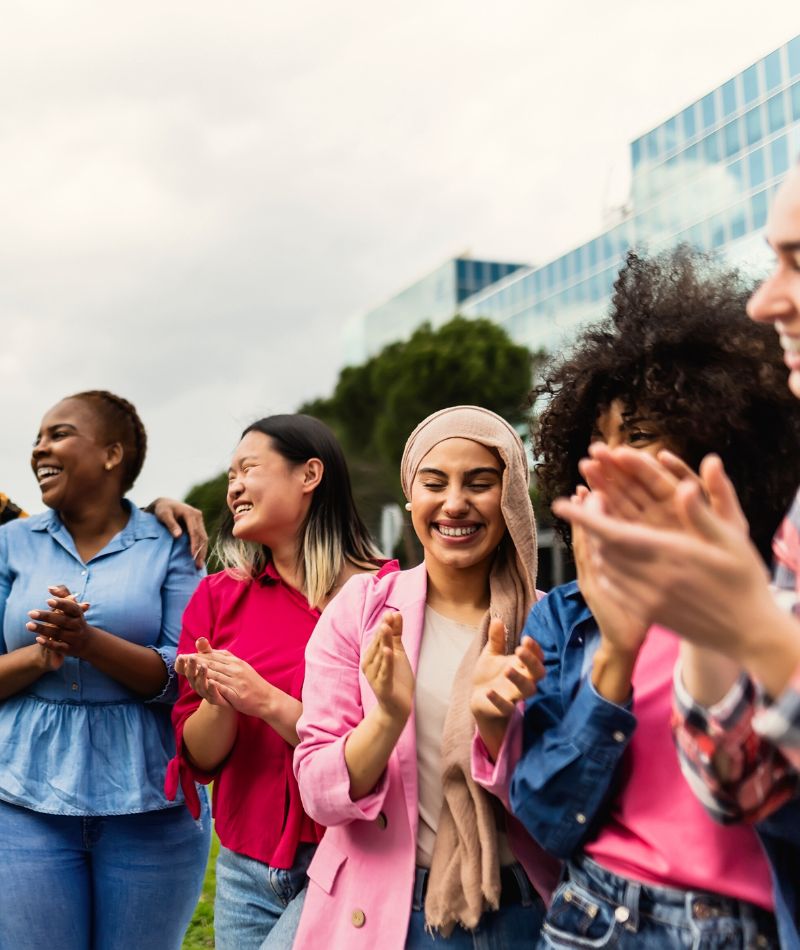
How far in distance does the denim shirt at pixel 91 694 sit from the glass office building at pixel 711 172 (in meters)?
29.9

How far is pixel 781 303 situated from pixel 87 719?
2916mm

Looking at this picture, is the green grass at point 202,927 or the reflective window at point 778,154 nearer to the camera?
the green grass at point 202,927

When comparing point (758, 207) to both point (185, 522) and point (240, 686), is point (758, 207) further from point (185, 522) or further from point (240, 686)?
point (240, 686)

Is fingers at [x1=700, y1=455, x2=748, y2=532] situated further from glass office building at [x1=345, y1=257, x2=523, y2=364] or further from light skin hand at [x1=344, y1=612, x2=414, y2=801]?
glass office building at [x1=345, y1=257, x2=523, y2=364]

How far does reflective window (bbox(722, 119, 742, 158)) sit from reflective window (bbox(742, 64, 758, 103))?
99cm

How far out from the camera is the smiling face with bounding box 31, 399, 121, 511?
12.7 feet

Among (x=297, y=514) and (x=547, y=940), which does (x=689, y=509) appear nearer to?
(x=547, y=940)

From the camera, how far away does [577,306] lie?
48656 mm

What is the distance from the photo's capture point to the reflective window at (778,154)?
1347 inches

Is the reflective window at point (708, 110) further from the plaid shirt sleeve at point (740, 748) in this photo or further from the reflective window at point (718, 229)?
the plaid shirt sleeve at point (740, 748)

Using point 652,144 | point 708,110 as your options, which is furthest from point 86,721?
point 652,144

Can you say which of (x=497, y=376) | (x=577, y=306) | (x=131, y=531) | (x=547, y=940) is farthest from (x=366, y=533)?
(x=577, y=306)

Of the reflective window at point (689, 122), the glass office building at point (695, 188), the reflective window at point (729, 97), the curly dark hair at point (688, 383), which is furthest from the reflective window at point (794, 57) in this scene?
the curly dark hair at point (688, 383)

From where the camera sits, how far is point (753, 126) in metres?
36.0
